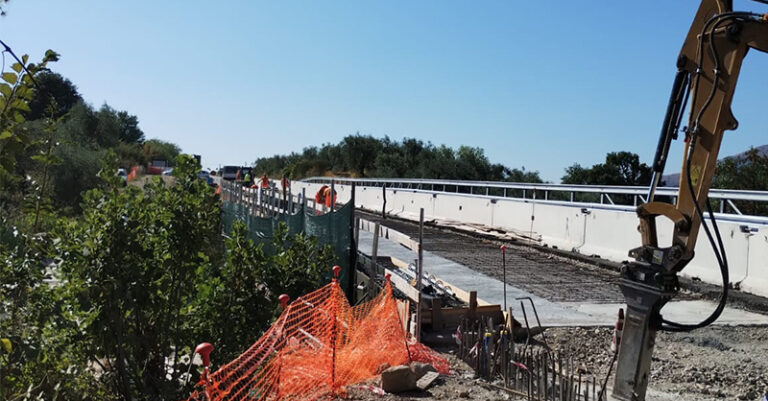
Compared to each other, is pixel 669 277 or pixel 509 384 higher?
pixel 669 277

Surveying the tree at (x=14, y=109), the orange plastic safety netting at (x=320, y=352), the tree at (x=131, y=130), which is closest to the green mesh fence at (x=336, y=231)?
the orange plastic safety netting at (x=320, y=352)

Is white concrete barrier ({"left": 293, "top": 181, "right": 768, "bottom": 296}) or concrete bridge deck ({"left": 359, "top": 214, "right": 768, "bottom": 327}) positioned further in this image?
white concrete barrier ({"left": 293, "top": 181, "right": 768, "bottom": 296})

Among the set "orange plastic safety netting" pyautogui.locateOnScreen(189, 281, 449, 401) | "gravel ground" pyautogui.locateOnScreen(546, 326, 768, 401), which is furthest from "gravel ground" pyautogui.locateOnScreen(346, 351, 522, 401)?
"gravel ground" pyautogui.locateOnScreen(546, 326, 768, 401)

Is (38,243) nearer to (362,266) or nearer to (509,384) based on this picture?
(509,384)

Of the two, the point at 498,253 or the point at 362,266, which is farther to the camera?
the point at 498,253

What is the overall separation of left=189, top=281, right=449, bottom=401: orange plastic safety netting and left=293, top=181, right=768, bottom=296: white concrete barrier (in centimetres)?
778

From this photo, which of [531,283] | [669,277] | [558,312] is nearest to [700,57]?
[669,277]

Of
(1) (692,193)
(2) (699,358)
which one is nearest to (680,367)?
(2) (699,358)

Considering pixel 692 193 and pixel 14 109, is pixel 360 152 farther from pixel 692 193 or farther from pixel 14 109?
pixel 14 109

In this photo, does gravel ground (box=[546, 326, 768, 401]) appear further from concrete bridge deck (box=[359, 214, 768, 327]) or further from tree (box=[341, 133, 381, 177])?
tree (box=[341, 133, 381, 177])

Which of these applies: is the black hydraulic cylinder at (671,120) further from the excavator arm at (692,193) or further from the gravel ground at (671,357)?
the gravel ground at (671,357)

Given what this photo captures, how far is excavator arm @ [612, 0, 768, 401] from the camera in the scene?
509 centimetres

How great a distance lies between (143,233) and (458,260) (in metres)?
12.2

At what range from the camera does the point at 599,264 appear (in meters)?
16.4
